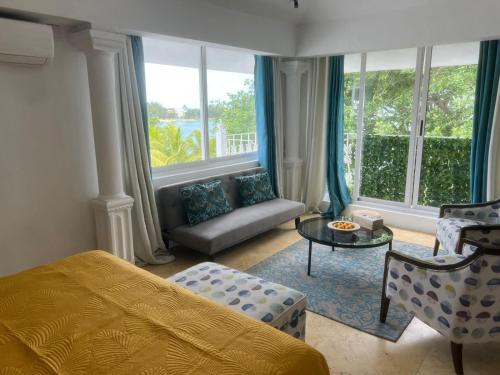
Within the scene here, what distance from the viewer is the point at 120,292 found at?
1.71m

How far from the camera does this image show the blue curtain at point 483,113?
357 centimetres

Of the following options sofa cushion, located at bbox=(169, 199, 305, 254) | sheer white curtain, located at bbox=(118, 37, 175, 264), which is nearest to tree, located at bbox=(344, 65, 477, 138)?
sofa cushion, located at bbox=(169, 199, 305, 254)

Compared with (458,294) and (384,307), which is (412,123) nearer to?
(384,307)

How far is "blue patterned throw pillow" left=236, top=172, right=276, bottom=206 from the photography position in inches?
166

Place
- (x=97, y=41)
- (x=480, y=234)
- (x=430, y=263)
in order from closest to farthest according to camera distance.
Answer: (x=430, y=263) → (x=97, y=41) → (x=480, y=234)

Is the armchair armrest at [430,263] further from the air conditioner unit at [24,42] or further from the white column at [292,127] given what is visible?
the white column at [292,127]

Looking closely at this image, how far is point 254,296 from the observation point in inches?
77.5

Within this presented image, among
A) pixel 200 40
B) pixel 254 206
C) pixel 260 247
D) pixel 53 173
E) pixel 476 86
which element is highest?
pixel 200 40

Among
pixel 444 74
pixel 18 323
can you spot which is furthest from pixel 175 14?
pixel 444 74

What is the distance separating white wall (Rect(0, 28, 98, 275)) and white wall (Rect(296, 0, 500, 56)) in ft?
8.90

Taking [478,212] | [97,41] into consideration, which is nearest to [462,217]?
[478,212]

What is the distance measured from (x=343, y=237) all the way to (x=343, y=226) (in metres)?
0.18

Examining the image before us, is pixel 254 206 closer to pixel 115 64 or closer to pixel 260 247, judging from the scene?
pixel 260 247

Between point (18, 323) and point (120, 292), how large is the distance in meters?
0.41
